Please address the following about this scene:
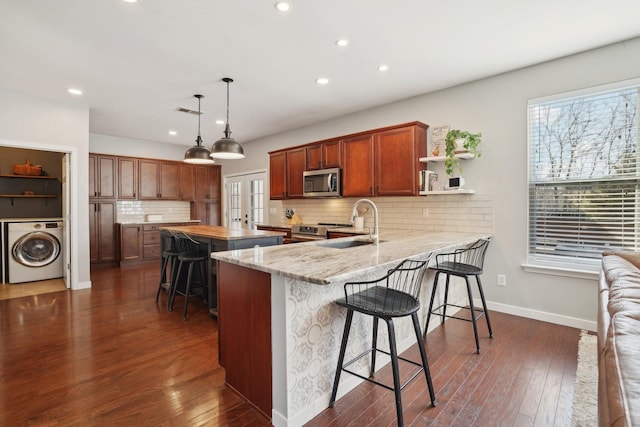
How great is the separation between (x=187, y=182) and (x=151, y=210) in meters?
0.99

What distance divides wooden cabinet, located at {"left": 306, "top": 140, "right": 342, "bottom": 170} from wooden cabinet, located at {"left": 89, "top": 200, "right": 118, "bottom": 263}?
4.16 metres

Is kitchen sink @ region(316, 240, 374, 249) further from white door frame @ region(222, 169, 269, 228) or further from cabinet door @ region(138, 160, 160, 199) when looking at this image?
cabinet door @ region(138, 160, 160, 199)

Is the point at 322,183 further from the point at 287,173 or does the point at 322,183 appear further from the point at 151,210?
the point at 151,210

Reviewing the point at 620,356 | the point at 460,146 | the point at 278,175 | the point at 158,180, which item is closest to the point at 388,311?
the point at 620,356

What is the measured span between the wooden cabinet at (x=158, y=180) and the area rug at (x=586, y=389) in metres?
7.26

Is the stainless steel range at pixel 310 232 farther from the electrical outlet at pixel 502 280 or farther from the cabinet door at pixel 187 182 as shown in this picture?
the cabinet door at pixel 187 182

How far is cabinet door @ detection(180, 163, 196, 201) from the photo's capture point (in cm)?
734

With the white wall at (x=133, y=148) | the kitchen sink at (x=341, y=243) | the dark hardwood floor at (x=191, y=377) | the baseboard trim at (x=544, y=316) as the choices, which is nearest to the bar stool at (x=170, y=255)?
the dark hardwood floor at (x=191, y=377)

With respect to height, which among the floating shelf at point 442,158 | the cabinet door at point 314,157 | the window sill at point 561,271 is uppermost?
the cabinet door at point 314,157

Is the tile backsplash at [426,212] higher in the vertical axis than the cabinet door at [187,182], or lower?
lower

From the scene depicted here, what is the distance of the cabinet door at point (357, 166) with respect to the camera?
4.36 meters

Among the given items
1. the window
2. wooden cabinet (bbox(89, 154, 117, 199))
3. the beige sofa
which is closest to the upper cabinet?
the window

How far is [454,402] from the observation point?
193 cm

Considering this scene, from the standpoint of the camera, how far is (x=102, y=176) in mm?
6211
